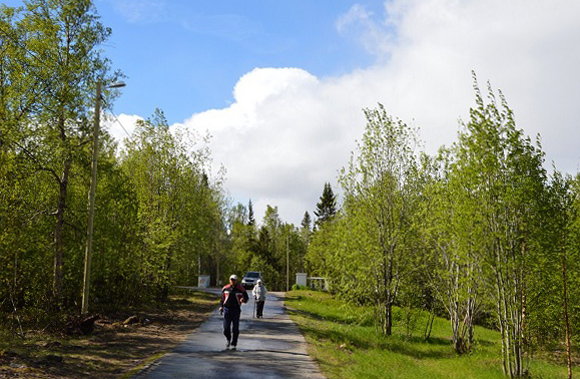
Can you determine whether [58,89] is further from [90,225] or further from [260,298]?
[260,298]

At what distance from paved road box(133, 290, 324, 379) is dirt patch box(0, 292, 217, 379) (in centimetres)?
58

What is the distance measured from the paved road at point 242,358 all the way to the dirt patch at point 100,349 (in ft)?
1.90

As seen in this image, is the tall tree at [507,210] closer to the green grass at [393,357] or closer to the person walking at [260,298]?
the green grass at [393,357]

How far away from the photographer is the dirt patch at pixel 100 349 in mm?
10391

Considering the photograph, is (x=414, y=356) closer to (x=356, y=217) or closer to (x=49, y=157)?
(x=356, y=217)

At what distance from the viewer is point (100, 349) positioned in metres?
13.6

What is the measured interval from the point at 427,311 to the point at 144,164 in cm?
1860

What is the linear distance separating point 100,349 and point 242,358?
13.5ft

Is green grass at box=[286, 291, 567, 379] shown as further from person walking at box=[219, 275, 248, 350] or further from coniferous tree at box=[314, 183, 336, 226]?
coniferous tree at box=[314, 183, 336, 226]

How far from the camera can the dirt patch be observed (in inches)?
409

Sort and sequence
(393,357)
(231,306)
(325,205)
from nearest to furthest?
(231,306)
(393,357)
(325,205)

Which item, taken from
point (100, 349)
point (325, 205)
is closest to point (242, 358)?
point (100, 349)

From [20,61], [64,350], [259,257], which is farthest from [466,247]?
[259,257]

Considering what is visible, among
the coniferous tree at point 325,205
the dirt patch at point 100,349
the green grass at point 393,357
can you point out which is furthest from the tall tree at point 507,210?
the coniferous tree at point 325,205
